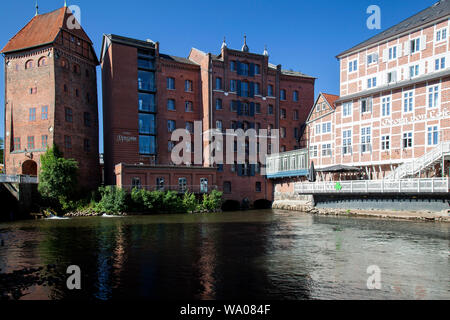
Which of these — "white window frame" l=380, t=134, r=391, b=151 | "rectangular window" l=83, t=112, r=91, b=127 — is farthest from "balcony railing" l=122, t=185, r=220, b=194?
"white window frame" l=380, t=134, r=391, b=151

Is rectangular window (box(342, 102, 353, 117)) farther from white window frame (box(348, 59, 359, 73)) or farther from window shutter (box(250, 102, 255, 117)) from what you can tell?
window shutter (box(250, 102, 255, 117))

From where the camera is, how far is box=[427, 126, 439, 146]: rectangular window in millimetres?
30406

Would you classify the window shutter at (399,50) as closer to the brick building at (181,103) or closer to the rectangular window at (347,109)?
the rectangular window at (347,109)

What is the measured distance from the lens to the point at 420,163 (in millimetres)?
29609

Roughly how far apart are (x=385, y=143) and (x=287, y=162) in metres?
14.8

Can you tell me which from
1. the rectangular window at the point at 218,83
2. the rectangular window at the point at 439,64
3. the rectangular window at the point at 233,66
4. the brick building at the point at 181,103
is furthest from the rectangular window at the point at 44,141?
the rectangular window at the point at 439,64

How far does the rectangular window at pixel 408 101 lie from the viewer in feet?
107

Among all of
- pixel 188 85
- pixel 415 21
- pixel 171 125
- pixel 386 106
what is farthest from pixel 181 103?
pixel 415 21

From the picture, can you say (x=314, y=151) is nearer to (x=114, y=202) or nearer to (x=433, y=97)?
(x=433, y=97)

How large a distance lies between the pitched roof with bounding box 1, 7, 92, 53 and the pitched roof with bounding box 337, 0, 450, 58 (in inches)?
1332

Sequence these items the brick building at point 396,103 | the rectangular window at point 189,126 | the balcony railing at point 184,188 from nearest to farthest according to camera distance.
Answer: the brick building at point 396,103 < the balcony railing at point 184,188 < the rectangular window at point 189,126

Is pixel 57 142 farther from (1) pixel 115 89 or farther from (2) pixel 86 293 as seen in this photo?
(2) pixel 86 293

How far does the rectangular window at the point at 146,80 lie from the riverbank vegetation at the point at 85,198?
1315 cm

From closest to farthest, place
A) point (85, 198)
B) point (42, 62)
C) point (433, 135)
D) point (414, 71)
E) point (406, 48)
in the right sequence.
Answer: point (433, 135) < point (414, 71) < point (406, 48) < point (85, 198) < point (42, 62)
